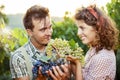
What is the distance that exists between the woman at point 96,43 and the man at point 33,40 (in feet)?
1.12

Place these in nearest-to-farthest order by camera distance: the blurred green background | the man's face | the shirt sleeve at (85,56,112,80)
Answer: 1. the shirt sleeve at (85,56,112,80)
2. the man's face
3. the blurred green background

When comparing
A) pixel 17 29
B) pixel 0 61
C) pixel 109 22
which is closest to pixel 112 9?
pixel 17 29

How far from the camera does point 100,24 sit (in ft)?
13.9

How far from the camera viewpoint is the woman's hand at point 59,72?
159 inches

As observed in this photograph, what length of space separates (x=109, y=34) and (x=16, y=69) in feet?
3.40

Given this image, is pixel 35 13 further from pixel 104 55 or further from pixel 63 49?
pixel 104 55

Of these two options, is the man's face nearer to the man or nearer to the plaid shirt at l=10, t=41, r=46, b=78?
the man

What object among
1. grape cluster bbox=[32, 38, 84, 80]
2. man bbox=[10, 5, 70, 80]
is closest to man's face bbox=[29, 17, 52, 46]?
man bbox=[10, 5, 70, 80]

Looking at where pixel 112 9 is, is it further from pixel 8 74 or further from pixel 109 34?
pixel 109 34

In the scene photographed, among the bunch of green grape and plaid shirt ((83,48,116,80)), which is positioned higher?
the bunch of green grape

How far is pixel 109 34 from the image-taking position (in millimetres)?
4273

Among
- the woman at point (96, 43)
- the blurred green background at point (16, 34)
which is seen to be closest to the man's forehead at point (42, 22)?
the woman at point (96, 43)

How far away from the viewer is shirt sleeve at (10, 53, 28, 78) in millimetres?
4117

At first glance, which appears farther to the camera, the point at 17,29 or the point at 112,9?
the point at 112,9
